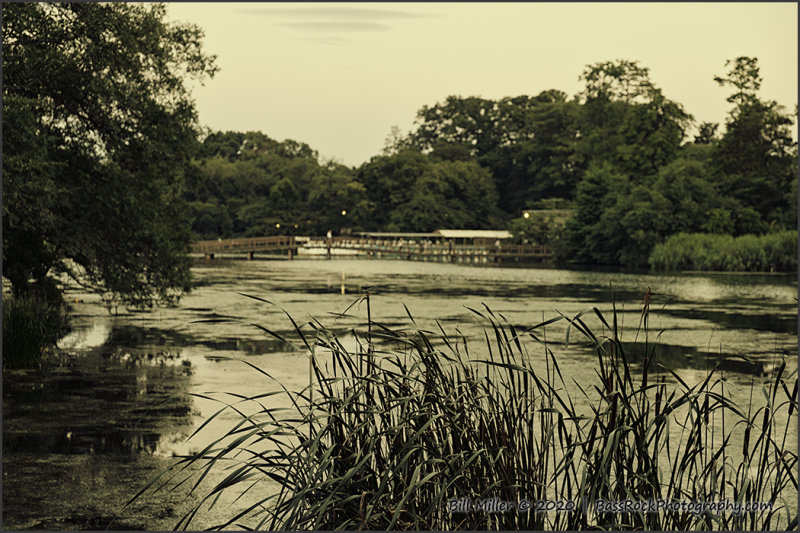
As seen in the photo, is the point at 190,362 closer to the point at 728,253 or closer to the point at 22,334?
the point at 22,334

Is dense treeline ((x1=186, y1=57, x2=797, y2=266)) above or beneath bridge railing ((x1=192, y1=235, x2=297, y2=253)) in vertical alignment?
above

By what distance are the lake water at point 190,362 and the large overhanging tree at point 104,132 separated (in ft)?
5.26

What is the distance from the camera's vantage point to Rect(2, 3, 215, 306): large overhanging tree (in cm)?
1573

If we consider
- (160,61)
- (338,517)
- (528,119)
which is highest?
(528,119)

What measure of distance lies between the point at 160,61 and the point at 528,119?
263ft

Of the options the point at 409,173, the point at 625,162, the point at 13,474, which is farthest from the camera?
the point at 409,173

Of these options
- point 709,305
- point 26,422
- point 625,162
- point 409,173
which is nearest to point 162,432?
point 26,422

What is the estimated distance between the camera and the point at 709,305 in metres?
28.0

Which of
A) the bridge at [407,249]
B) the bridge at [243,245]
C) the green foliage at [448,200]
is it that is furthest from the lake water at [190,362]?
the green foliage at [448,200]

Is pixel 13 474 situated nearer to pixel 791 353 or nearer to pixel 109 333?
pixel 109 333

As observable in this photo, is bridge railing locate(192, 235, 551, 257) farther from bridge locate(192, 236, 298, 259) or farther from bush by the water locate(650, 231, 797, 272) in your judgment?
bush by the water locate(650, 231, 797, 272)

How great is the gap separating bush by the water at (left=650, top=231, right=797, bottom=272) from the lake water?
13.0 m

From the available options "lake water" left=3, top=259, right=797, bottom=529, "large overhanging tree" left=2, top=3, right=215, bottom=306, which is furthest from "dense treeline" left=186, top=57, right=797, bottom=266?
"large overhanging tree" left=2, top=3, right=215, bottom=306

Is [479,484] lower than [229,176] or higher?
lower
